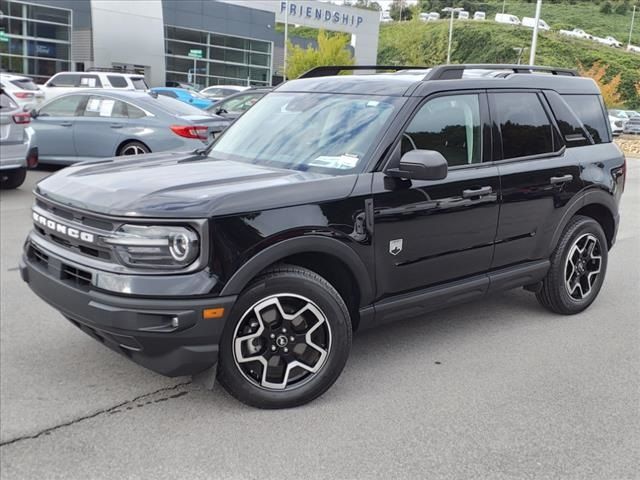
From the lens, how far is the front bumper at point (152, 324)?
305cm

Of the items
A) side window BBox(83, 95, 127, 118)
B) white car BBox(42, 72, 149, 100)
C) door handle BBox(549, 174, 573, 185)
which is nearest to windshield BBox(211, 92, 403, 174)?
door handle BBox(549, 174, 573, 185)

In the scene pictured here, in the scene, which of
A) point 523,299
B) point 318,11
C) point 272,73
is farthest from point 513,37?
point 523,299

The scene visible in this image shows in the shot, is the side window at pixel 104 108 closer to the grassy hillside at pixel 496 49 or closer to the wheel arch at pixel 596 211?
the wheel arch at pixel 596 211

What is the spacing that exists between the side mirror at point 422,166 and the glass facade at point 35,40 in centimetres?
3719

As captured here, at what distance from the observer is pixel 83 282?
129 inches

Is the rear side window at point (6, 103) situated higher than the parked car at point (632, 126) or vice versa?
the rear side window at point (6, 103)

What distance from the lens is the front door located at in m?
3.78

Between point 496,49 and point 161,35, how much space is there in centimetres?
3053

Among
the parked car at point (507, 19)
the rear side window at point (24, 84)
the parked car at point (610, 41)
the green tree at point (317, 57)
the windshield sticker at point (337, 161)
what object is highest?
the parked car at point (507, 19)

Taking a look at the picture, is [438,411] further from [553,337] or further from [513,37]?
[513,37]

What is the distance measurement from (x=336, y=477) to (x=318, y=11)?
5247 centimetres

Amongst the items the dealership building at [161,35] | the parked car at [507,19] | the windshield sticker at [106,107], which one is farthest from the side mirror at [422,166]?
the parked car at [507,19]

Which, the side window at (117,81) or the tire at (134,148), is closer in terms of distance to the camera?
the tire at (134,148)

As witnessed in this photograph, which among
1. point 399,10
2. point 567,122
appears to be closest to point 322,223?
point 567,122
